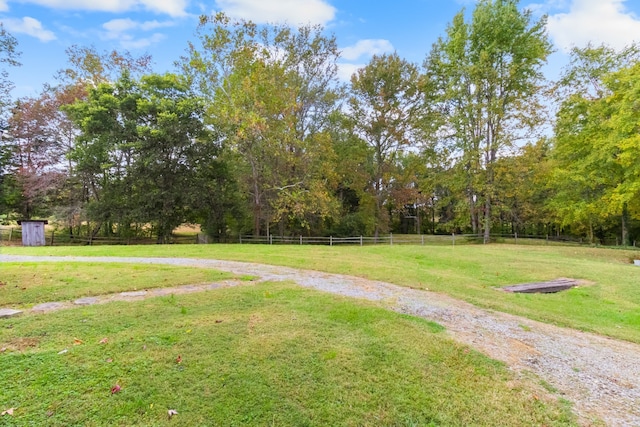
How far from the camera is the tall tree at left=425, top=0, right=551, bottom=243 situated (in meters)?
20.7

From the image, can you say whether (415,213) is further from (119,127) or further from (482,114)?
(119,127)

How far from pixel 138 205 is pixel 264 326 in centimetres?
1795

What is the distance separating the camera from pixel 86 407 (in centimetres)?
246

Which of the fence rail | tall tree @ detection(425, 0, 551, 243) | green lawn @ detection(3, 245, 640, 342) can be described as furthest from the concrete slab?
tall tree @ detection(425, 0, 551, 243)

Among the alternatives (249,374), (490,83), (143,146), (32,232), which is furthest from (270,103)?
(249,374)

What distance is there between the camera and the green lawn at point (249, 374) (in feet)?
8.16

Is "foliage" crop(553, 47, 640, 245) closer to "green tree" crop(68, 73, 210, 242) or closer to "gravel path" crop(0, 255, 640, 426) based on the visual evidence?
"gravel path" crop(0, 255, 640, 426)

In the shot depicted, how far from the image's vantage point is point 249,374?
9.82 feet

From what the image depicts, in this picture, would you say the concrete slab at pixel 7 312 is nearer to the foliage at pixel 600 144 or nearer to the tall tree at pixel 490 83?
the foliage at pixel 600 144

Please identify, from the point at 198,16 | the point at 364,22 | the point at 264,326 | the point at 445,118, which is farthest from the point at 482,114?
the point at 264,326

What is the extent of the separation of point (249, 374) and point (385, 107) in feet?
72.4

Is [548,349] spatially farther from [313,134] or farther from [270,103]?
[313,134]

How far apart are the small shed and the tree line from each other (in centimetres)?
116

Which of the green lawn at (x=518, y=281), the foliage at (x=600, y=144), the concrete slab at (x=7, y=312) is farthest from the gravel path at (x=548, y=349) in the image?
the foliage at (x=600, y=144)
